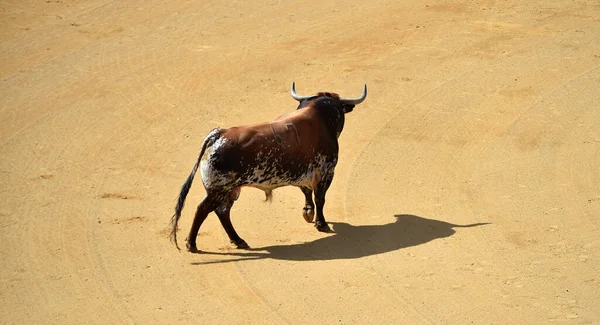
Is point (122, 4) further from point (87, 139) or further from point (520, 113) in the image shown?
point (520, 113)

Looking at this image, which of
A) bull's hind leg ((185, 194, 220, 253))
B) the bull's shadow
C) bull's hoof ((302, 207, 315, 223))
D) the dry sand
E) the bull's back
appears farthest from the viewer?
bull's hoof ((302, 207, 315, 223))

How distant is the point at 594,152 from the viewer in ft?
61.7

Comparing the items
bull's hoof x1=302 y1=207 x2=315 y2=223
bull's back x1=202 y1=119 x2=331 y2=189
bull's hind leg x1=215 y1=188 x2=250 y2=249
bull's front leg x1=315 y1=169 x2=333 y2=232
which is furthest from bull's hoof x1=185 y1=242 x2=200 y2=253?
bull's front leg x1=315 y1=169 x2=333 y2=232

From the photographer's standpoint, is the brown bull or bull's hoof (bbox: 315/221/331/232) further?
bull's hoof (bbox: 315/221/331/232)

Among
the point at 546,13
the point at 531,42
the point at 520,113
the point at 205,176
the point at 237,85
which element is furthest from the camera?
the point at 546,13

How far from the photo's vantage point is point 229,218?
15148 mm

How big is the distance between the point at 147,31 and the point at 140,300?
1230 cm

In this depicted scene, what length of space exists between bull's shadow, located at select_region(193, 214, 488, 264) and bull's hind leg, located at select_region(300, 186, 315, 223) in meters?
0.39

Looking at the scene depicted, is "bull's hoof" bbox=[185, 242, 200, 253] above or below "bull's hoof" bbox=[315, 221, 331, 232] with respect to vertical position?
above

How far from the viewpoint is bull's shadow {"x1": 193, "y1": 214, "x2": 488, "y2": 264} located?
49.2 feet

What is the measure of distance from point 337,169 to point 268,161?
3.48 meters

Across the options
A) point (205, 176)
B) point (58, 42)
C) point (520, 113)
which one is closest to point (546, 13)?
point (520, 113)

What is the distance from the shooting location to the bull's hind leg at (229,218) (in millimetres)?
15008

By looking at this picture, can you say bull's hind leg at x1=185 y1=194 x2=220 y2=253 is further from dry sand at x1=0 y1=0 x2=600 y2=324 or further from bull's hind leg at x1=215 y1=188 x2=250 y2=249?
dry sand at x1=0 y1=0 x2=600 y2=324
